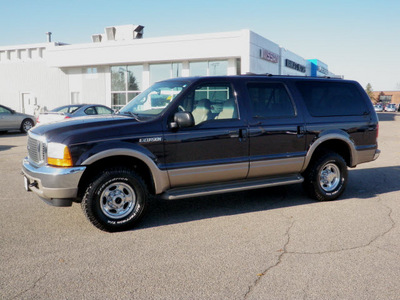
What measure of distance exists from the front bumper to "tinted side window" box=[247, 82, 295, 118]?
2.62 metres

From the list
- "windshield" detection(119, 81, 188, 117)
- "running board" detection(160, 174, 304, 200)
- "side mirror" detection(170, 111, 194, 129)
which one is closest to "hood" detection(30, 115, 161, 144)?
"side mirror" detection(170, 111, 194, 129)

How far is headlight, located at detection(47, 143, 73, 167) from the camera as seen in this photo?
14.7 ft

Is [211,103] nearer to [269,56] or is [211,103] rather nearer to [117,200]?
[117,200]

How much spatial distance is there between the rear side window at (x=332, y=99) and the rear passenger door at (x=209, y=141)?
142 centimetres

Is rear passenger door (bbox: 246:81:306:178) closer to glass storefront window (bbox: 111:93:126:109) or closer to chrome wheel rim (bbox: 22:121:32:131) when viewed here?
chrome wheel rim (bbox: 22:121:32:131)

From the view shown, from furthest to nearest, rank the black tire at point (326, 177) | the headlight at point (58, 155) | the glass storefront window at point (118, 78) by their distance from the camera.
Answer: the glass storefront window at point (118, 78)
the black tire at point (326, 177)
the headlight at point (58, 155)

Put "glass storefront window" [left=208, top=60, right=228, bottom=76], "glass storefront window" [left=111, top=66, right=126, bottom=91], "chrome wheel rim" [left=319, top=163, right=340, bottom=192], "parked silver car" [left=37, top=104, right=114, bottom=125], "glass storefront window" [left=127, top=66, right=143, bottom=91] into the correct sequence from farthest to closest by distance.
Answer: "glass storefront window" [left=111, top=66, right=126, bottom=91], "glass storefront window" [left=127, top=66, right=143, bottom=91], "glass storefront window" [left=208, top=60, right=228, bottom=76], "parked silver car" [left=37, top=104, right=114, bottom=125], "chrome wheel rim" [left=319, top=163, right=340, bottom=192]

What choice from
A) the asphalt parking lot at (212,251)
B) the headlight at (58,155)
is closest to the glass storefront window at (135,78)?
the asphalt parking lot at (212,251)

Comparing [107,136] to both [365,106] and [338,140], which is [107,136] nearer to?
[338,140]

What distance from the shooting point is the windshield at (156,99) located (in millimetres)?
5278

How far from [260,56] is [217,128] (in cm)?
2250

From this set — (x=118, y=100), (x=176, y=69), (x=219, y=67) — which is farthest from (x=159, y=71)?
(x=219, y=67)

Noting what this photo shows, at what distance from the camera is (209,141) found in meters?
5.22

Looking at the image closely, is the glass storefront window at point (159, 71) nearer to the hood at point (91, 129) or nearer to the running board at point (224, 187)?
the running board at point (224, 187)
